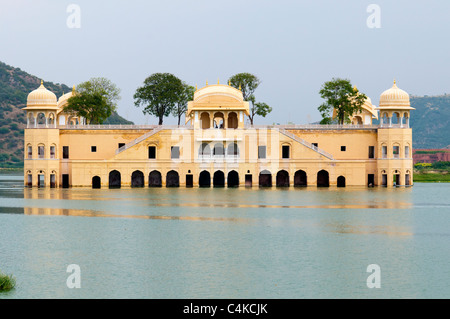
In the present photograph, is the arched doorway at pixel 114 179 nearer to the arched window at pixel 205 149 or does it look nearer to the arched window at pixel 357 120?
the arched window at pixel 205 149

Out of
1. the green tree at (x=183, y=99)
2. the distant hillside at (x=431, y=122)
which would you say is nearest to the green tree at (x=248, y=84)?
the green tree at (x=183, y=99)

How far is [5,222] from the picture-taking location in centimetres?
3284

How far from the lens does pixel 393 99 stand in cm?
6038

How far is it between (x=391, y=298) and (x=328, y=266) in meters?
4.02

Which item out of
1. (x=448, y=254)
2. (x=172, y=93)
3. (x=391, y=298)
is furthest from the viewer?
(x=172, y=93)

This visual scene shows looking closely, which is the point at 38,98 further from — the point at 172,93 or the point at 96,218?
the point at 96,218

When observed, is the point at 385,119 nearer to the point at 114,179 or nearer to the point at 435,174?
the point at 435,174

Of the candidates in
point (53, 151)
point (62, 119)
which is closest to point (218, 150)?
point (53, 151)

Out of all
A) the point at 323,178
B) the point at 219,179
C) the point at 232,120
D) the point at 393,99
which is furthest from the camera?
the point at 232,120

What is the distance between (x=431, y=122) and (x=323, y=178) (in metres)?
126

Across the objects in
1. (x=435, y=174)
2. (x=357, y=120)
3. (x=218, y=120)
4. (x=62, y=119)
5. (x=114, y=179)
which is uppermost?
(x=62, y=119)

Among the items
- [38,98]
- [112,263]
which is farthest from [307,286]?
[38,98]

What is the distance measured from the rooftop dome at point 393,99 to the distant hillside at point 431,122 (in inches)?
4336

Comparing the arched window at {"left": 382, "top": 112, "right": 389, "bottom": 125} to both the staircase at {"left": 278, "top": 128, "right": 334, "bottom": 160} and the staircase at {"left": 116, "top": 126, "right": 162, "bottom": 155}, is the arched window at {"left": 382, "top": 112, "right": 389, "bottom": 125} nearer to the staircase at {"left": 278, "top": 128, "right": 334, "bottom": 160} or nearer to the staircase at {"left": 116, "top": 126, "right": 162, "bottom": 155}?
the staircase at {"left": 278, "top": 128, "right": 334, "bottom": 160}
